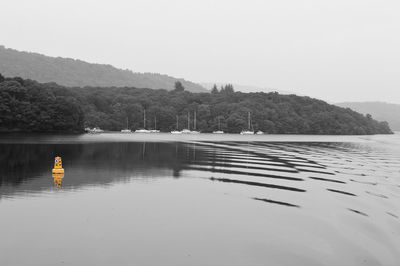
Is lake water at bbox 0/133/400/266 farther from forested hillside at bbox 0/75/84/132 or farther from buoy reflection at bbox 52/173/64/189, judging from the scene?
forested hillside at bbox 0/75/84/132

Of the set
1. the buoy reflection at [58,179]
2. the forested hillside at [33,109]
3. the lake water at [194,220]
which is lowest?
the lake water at [194,220]

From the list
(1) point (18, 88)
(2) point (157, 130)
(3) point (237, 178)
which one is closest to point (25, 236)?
(3) point (237, 178)

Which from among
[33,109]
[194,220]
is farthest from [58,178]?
[33,109]

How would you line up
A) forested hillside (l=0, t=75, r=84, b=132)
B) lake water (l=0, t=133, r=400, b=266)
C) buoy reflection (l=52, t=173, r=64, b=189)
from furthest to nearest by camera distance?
1. forested hillside (l=0, t=75, r=84, b=132)
2. buoy reflection (l=52, t=173, r=64, b=189)
3. lake water (l=0, t=133, r=400, b=266)

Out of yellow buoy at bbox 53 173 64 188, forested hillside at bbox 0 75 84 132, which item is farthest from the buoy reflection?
forested hillside at bbox 0 75 84 132

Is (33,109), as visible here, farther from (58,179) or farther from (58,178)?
(58,179)


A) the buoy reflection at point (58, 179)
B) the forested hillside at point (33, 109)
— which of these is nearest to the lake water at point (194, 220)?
the buoy reflection at point (58, 179)

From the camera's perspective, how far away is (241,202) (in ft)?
57.2

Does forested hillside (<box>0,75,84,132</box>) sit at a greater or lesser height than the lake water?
greater

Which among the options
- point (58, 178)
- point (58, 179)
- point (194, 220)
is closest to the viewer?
point (194, 220)

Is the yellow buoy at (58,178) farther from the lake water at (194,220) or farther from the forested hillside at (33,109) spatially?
the forested hillside at (33,109)

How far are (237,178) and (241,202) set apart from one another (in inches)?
288

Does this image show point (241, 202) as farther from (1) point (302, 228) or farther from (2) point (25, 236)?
(2) point (25, 236)

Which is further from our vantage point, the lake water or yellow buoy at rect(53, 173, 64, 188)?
yellow buoy at rect(53, 173, 64, 188)
